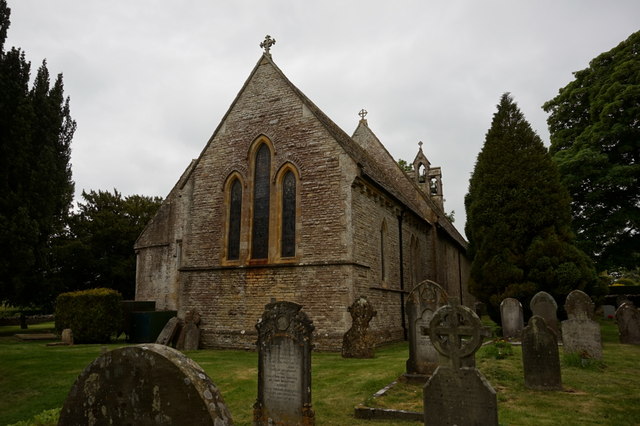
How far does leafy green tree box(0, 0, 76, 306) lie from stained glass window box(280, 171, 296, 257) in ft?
40.4

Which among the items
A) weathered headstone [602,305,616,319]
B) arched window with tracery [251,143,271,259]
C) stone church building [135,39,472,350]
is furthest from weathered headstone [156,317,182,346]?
weathered headstone [602,305,616,319]

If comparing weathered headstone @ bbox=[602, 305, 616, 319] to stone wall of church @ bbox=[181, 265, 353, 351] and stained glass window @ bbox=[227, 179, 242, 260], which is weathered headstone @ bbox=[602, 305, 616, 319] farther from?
stained glass window @ bbox=[227, 179, 242, 260]

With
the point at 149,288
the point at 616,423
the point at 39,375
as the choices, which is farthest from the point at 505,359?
the point at 149,288

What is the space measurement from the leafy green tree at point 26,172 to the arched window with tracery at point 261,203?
11.1 meters

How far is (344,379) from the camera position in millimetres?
9320

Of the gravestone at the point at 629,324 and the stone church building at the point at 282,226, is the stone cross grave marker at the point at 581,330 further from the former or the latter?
the stone church building at the point at 282,226

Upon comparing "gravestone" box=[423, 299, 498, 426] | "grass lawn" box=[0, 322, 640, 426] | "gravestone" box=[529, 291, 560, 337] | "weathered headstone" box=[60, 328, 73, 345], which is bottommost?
"grass lawn" box=[0, 322, 640, 426]

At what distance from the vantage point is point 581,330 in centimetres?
1095

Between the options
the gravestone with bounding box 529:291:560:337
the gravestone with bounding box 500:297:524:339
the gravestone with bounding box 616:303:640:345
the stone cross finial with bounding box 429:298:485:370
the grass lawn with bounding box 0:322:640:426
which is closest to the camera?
the stone cross finial with bounding box 429:298:485:370

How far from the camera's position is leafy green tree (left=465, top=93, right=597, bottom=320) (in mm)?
15969

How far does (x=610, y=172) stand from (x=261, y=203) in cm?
1737

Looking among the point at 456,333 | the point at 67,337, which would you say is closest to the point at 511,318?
the point at 456,333

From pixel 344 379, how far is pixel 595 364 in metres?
5.96

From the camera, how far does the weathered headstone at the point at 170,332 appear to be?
1520cm
